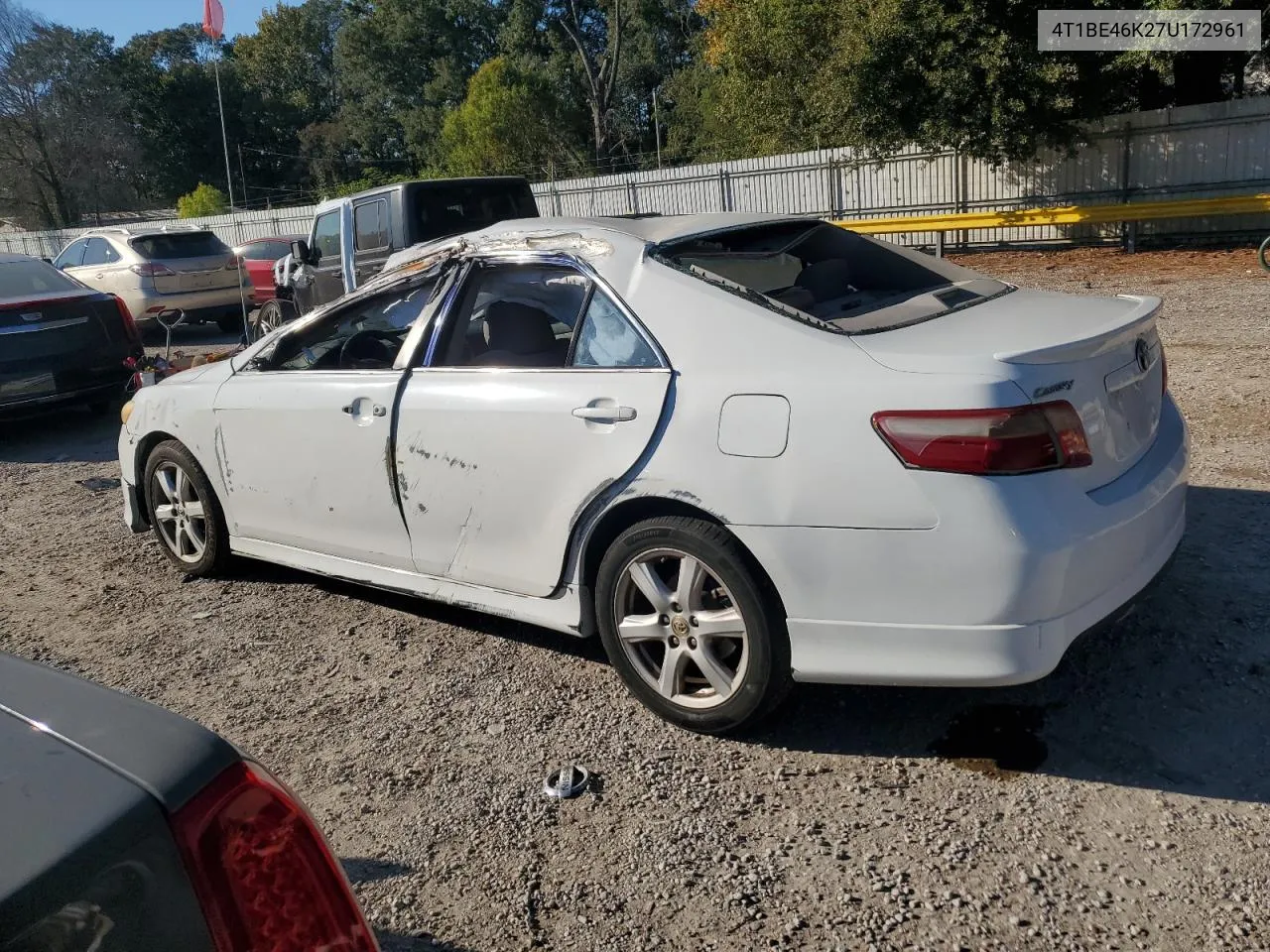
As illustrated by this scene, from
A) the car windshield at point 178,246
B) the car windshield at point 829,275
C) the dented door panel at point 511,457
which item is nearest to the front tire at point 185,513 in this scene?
the dented door panel at point 511,457

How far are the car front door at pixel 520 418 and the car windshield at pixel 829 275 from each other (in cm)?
40

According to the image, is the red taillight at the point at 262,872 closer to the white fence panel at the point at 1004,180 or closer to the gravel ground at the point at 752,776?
the gravel ground at the point at 752,776

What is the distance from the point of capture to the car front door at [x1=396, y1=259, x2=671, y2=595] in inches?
137

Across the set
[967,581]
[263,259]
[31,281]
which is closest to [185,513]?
[967,581]

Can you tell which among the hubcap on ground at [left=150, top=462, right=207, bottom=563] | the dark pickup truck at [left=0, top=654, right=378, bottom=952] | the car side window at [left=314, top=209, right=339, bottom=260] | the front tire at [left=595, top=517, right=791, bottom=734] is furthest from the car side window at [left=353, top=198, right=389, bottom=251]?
the dark pickup truck at [left=0, top=654, right=378, bottom=952]

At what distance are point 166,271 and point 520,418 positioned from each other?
484 inches

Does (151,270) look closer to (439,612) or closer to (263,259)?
(263,259)

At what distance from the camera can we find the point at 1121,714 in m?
3.38

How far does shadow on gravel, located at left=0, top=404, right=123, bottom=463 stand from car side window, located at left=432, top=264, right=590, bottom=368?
5140 mm

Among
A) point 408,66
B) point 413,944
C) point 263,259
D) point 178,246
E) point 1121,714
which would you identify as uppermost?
point 408,66

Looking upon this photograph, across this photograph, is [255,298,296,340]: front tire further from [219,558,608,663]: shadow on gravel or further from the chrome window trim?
the chrome window trim

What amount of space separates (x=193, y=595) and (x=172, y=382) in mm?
1019

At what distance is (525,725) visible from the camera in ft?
11.9

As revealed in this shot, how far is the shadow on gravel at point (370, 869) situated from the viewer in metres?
2.92
